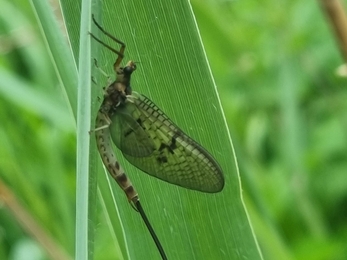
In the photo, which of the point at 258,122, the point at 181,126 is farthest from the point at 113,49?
the point at 258,122

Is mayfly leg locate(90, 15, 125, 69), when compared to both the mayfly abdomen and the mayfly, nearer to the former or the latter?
the mayfly

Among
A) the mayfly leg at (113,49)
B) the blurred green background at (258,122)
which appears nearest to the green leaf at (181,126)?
the mayfly leg at (113,49)

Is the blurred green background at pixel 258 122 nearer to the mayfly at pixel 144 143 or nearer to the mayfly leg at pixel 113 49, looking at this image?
the mayfly at pixel 144 143

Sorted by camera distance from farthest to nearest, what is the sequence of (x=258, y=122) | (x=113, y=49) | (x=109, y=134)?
(x=258, y=122) < (x=109, y=134) < (x=113, y=49)

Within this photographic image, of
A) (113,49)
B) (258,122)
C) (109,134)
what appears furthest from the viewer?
(258,122)

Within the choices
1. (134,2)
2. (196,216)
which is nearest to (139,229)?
(196,216)


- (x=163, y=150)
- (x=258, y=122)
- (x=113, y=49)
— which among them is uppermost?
(x=113, y=49)

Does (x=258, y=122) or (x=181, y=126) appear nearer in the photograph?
(x=181, y=126)

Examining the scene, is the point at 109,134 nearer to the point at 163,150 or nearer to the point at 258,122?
the point at 163,150

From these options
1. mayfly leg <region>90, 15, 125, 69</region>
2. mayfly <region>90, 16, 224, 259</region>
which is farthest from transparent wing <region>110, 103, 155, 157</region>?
mayfly leg <region>90, 15, 125, 69</region>
